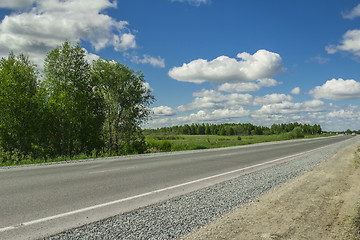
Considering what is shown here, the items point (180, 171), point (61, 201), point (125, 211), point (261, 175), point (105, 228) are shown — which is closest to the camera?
point (105, 228)

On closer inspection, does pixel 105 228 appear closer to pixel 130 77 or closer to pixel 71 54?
pixel 71 54

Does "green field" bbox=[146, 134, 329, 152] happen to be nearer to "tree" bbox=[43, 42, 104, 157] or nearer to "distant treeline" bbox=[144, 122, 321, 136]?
"tree" bbox=[43, 42, 104, 157]

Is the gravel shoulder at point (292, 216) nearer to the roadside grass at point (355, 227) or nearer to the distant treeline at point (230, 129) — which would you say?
the roadside grass at point (355, 227)

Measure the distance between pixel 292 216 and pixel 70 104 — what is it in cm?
1649

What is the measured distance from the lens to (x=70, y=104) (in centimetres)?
1703

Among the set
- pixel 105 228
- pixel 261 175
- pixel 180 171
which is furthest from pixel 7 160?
pixel 261 175

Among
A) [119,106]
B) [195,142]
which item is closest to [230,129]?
[195,142]

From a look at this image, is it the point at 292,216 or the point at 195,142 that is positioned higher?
the point at 292,216

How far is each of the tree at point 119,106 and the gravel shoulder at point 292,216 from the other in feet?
53.4

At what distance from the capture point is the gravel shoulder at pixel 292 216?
389cm

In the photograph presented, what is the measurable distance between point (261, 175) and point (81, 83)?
51.6ft

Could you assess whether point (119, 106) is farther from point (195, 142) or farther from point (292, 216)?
point (195, 142)

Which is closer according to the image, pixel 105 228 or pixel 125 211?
pixel 105 228

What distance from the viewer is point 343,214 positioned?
16.1 feet
